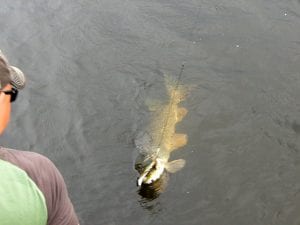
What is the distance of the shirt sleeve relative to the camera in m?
1.72

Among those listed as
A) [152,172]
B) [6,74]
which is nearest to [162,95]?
[152,172]

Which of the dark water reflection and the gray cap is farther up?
the gray cap

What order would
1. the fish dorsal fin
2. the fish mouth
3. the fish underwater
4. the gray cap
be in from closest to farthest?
the gray cap
the fish mouth
the fish underwater
the fish dorsal fin

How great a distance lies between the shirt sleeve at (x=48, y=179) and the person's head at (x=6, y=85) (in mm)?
140

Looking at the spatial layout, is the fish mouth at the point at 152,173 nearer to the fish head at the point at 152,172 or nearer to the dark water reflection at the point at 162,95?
the fish head at the point at 152,172

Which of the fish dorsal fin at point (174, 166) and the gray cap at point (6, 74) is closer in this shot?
the gray cap at point (6, 74)

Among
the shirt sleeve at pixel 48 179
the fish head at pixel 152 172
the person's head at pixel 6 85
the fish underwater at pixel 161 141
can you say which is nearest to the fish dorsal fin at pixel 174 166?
the fish underwater at pixel 161 141

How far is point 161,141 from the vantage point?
632 cm

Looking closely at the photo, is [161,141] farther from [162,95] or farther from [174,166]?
[162,95]

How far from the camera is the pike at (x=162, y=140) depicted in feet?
18.7

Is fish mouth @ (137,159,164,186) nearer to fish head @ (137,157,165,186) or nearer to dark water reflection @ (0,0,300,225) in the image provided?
fish head @ (137,157,165,186)

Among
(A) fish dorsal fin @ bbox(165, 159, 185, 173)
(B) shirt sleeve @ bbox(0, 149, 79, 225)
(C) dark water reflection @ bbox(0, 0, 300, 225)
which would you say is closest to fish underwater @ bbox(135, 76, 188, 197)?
(A) fish dorsal fin @ bbox(165, 159, 185, 173)

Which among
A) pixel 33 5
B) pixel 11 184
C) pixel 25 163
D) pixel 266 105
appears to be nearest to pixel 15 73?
pixel 25 163

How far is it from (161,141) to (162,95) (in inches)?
40.9
